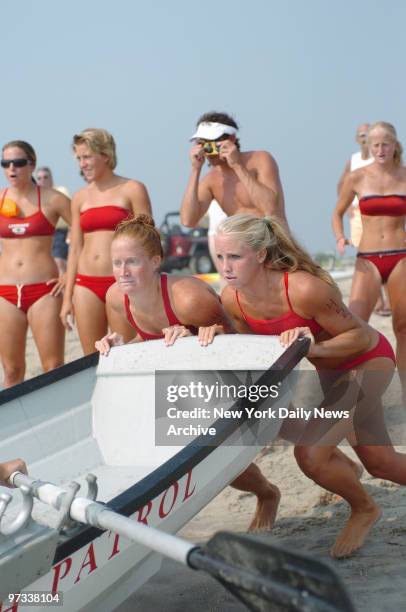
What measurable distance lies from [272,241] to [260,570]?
1.91 metres

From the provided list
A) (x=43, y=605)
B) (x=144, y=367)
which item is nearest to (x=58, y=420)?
(x=144, y=367)

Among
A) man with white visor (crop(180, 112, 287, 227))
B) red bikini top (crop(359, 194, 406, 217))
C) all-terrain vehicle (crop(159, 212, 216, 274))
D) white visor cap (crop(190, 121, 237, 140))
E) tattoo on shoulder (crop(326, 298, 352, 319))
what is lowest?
all-terrain vehicle (crop(159, 212, 216, 274))

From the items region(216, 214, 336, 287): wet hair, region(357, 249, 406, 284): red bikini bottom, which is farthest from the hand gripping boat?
region(357, 249, 406, 284): red bikini bottom

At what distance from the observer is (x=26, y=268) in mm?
5504

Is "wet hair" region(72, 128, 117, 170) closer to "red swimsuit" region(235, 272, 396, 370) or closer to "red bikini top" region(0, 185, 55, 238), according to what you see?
"red bikini top" region(0, 185, 55, 238)

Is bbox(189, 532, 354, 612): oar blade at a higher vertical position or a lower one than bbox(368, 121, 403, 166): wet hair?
lower

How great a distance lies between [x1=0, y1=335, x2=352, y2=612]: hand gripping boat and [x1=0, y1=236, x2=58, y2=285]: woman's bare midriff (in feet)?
3.97

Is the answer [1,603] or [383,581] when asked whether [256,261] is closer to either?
[383,581]

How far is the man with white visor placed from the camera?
518 cm

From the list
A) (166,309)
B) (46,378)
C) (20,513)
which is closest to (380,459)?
(166,309)

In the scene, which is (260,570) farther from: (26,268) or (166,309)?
(26,268)

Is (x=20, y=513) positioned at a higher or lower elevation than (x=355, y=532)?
higher

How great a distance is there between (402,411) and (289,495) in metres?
1.49

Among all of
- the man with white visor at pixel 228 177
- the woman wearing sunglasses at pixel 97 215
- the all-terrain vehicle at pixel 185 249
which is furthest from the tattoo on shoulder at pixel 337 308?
the all-terrain vehicle at pixel 185 249
